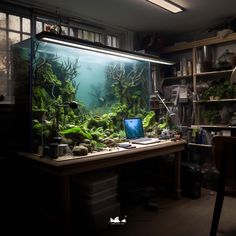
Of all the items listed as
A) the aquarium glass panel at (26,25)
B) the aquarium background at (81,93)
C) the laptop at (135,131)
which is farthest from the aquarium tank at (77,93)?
the aquarium glass panel at (26,25)

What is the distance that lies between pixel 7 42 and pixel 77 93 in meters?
0.96

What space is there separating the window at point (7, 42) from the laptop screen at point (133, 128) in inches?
53.3

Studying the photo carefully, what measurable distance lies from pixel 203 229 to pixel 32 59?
2.23m

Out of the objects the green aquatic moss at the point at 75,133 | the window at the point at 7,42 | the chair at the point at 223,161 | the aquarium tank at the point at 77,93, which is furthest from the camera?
the window at the point at 7,42

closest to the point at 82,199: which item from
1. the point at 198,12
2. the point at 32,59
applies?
the point at 32,59

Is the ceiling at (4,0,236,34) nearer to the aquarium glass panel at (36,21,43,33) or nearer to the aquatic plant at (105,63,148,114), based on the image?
the aquarium glass panel at (36,21,43,33)

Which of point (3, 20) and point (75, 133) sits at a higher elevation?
point (3, 20)

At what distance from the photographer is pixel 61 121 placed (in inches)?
109

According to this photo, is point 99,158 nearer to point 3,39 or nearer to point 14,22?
point 3,39

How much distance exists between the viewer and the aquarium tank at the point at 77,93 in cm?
250

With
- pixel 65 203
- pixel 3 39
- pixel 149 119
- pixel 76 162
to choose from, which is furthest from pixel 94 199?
pixel 3 39

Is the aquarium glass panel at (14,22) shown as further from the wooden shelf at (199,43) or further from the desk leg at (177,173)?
the desk leg at (177,173)

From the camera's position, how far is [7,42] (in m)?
3.00

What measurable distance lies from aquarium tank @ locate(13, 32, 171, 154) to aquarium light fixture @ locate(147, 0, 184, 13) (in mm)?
848
